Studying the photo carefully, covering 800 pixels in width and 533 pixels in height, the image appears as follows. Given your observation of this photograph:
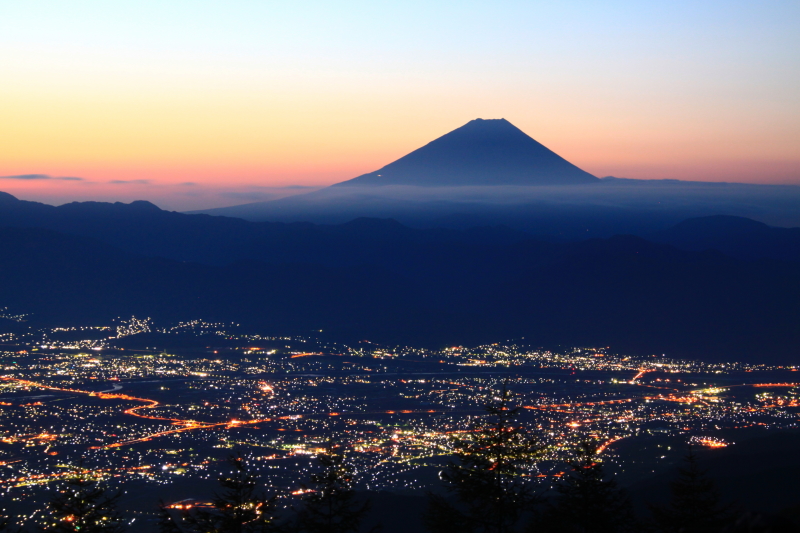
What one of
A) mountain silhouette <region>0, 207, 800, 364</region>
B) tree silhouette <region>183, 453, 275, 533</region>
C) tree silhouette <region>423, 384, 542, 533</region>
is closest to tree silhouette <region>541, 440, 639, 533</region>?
tree silhouette <region>423, 384, 542, 533</region>

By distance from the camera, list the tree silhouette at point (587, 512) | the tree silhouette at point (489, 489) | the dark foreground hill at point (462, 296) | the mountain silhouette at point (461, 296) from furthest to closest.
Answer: the dark foreground hill at point (462, 296) < the mountain silhouette at point (461, 296) < the tree silhouette at point (587, 512) < the tree silhouette at point (489, 489)

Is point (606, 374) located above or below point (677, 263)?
below

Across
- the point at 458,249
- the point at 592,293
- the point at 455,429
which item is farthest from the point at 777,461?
the point at 458,249

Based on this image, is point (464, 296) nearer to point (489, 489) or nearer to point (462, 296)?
point (462, 296)

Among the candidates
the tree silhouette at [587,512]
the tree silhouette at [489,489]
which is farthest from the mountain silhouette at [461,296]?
the tree silhouette at [489,489]

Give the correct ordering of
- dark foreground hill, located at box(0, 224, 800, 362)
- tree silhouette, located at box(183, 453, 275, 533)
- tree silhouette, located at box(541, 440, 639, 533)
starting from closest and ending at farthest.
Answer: tree silhouette, located at box(183, 453, 275, 533) → tree silhouette, located at box(541, 440, 639, 533) → dark foreground hill, located at box(0, 224, 800, 362)

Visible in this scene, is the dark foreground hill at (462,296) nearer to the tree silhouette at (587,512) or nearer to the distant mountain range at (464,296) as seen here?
the distant mountain range at (464,296)

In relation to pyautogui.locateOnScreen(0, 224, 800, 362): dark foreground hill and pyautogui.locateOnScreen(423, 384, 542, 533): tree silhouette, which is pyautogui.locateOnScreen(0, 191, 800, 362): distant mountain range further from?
pyautogui.locateOnScreen(423, 384, 542, 533): tree silhouette

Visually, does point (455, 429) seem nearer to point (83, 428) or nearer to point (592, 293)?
point (83, 428)
